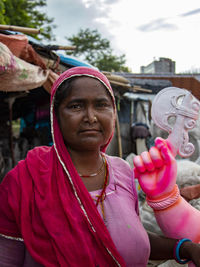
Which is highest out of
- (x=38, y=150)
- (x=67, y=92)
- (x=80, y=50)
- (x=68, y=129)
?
(x=80, y=50)

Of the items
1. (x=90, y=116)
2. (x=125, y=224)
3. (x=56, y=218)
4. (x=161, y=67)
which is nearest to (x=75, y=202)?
(x=56, y=218)

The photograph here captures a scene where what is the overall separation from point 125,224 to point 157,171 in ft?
1.03

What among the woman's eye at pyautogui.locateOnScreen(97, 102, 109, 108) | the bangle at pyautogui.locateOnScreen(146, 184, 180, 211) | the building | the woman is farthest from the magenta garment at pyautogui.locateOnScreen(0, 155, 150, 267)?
the building

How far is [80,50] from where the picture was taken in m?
22.3

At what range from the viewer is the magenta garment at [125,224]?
1154 mm

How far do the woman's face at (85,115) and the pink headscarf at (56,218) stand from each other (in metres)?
0.09

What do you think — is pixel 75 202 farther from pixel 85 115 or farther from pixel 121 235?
pixel 85 115

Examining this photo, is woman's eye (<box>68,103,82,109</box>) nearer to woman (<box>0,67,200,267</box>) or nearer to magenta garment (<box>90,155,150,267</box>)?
woman (<box>0,67,200,267</box>)

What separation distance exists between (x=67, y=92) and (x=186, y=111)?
675mm

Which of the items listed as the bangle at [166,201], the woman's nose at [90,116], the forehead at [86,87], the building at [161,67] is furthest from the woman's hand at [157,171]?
the building at [161,67]

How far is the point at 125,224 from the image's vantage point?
118 cm

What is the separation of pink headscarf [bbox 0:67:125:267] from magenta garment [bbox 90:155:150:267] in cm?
6

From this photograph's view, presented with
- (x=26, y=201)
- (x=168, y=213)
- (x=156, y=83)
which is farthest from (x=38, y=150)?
(x=156, y=83)

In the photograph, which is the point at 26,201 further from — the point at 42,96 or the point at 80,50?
the point at 80,50
